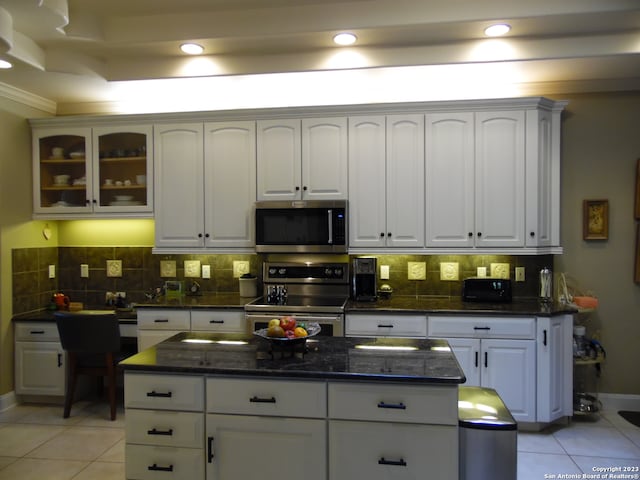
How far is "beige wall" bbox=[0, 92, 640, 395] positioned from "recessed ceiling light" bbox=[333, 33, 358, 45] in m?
1.83

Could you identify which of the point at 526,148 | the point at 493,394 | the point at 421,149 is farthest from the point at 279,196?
the point at 493,394

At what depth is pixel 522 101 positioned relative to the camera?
133 inches

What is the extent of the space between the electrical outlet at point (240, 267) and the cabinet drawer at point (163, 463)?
7.19 ft

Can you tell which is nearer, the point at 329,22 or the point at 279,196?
the point at 329,22

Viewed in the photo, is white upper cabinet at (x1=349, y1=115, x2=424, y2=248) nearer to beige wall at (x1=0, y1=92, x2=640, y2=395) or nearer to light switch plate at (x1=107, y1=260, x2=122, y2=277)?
beige wall at (x1=0, y1=92, x2=640, y2=395)

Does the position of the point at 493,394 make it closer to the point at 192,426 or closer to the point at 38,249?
the point at 192,426

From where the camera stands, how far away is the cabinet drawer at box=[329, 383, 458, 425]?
1.80 m

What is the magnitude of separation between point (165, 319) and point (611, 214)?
3.65 metres

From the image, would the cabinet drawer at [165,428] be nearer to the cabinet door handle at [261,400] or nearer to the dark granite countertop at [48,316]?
the cabinet door handle at [261,400]

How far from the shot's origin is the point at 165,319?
3588 mm

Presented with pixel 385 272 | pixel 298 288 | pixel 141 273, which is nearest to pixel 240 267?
pixel 298 288

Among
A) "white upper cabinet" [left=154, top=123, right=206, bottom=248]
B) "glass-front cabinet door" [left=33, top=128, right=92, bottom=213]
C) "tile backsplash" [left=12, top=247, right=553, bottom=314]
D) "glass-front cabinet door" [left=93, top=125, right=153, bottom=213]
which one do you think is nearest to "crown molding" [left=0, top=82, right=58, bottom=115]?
"glass-front cabinet door" [left=33, top=128, right=92, bottom=213]

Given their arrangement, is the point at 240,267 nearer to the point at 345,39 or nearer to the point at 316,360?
the point at 345,39

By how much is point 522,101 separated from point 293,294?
92.5 inches
